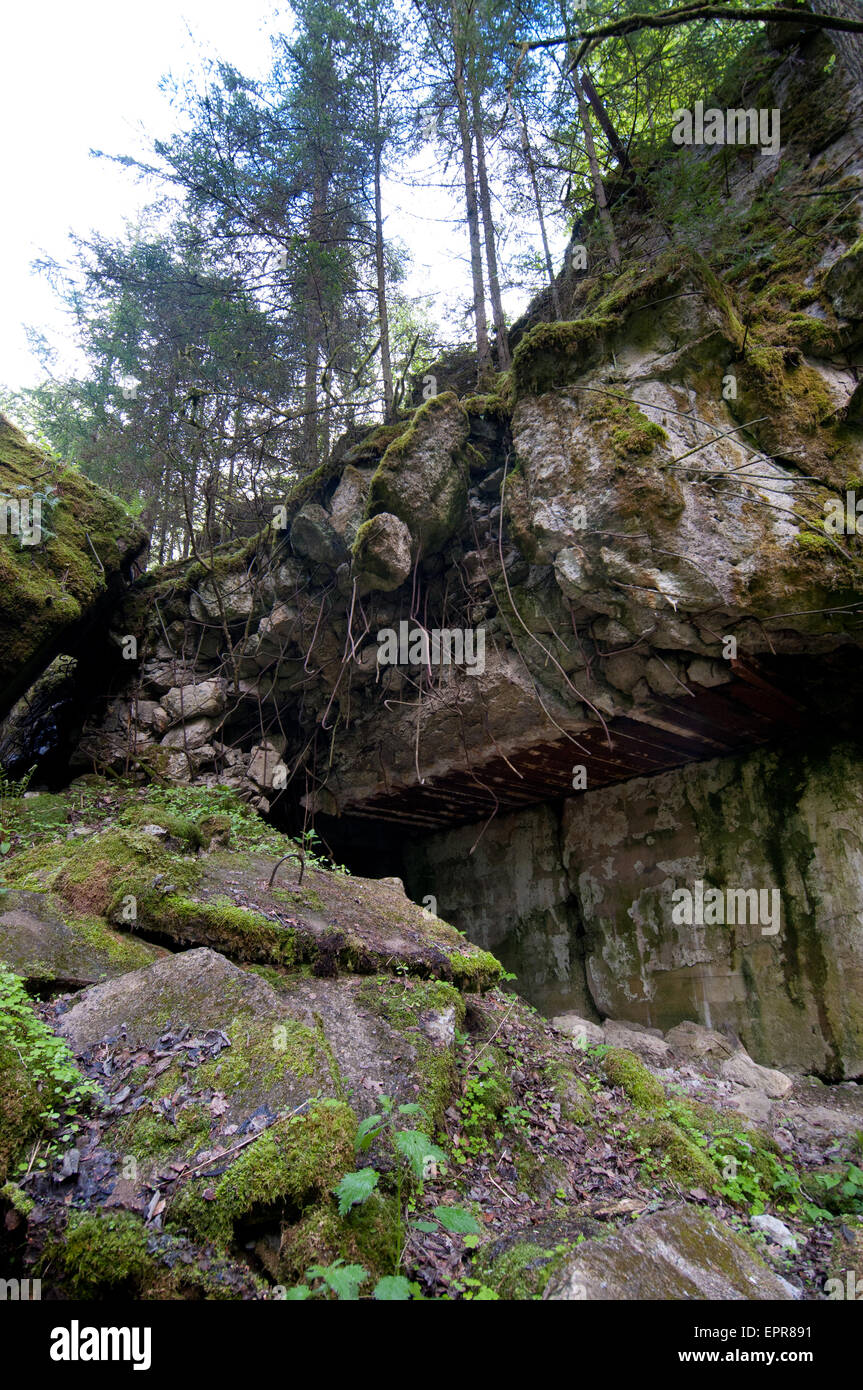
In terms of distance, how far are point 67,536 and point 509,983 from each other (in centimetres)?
705

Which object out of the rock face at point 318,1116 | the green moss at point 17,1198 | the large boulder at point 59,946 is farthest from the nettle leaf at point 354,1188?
the large boulder at point 59,946

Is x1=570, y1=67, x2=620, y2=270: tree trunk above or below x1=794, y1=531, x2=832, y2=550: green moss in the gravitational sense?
above

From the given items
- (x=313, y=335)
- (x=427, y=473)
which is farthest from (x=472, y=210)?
(x=427, y=473)

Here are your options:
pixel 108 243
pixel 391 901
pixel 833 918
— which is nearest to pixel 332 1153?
pixel 391 901

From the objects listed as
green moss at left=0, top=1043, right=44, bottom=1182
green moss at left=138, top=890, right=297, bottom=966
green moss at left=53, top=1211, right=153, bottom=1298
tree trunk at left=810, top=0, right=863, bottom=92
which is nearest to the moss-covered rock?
green moss at left=138, top=890, right=297, bottom=966

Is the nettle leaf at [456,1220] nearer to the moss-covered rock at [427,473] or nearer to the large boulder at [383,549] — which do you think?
the large boulder at [383,549]

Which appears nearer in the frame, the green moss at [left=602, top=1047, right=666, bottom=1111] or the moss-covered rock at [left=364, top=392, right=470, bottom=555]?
the green moss at [left=602, top=1047, right=666, bottom=1111]

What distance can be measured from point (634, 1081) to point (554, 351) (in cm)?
537

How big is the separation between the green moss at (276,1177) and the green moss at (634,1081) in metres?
2.27

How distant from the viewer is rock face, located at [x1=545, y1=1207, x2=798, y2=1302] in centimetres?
196

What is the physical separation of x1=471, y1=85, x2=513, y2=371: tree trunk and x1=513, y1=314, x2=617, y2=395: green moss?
9.14 feet

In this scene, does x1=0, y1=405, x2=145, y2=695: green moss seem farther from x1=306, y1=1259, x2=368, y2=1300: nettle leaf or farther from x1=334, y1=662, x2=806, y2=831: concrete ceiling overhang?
x1=306, y1=1259, x2=368, y2=1300: nettle leaf

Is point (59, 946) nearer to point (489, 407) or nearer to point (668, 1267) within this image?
point (668, 1267)

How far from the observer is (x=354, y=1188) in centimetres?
202
